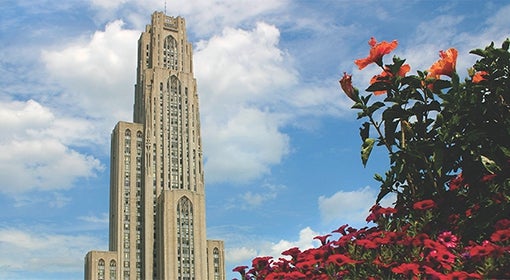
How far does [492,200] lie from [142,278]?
91.8 meters

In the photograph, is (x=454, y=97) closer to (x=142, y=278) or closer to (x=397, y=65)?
(x=397, y=65)

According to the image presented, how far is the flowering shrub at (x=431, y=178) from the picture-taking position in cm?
504

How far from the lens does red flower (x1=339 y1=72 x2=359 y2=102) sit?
20.5 ft

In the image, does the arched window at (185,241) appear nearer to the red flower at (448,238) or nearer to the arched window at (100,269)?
the arched window at (100,269)

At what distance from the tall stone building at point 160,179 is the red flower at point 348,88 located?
8656 centimetres

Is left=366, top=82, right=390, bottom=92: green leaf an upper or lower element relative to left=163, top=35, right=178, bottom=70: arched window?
lower

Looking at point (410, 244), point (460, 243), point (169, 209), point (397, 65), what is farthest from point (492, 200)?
point (169, 209)

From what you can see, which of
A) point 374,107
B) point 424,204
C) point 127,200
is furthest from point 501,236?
point 127,200

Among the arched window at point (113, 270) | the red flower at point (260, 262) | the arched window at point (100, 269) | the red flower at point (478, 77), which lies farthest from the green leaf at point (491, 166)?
the arched window at point (113, 270)

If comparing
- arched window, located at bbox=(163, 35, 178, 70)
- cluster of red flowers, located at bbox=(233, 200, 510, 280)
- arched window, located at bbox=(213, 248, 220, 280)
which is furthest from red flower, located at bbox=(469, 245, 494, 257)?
arched window, located at bbox=(163, 35, 178, 70)

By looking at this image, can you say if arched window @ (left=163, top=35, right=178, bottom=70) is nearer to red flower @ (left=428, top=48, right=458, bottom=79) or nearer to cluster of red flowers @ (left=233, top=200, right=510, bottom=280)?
red flower @ (left=428, top=48, right=458, bottom=79)

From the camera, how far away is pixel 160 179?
9725 centimetres

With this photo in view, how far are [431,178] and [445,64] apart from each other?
1225 millimetres

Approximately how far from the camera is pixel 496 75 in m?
5.95
